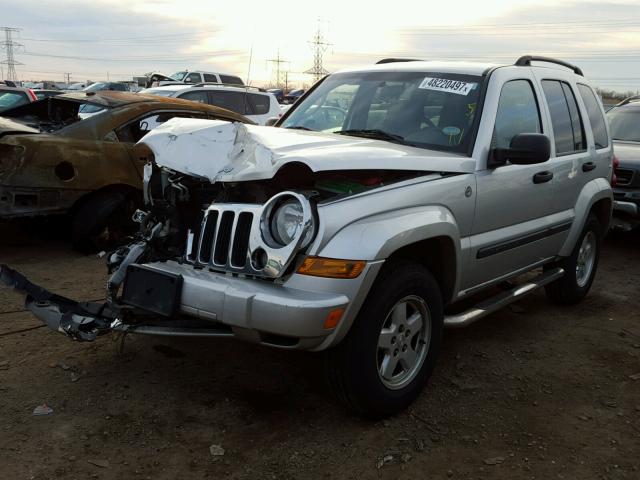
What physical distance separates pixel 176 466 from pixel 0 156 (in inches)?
154

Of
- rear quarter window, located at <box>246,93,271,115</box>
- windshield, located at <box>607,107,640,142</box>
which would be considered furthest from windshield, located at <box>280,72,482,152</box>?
rear quarter window, located at <box>246,93,271,115</box>

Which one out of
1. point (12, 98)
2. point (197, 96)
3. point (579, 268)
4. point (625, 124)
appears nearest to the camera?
point (579, 268)

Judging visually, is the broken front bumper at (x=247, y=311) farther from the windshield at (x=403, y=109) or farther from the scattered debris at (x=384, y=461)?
the windshield at (x=403, y=109)

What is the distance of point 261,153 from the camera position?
3.13 meters

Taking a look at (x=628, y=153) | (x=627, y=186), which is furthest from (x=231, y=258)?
(x=628, y=153)

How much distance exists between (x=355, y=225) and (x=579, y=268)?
3.39m

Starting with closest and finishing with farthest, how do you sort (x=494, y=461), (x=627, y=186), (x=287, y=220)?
(x=287, y=220) → (x=494, y=461) → (x=627, y=186)

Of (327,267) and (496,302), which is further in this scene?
(496,302)

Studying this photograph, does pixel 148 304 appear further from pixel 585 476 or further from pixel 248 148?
pixel 585 476

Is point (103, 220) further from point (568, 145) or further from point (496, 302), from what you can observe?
point (568, 145)

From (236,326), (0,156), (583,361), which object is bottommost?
(583,361)

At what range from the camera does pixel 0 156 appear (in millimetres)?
5625

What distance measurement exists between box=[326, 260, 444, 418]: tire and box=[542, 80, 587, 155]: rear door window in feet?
6.58

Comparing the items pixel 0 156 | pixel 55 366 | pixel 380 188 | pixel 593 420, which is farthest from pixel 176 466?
pixel 0 156
